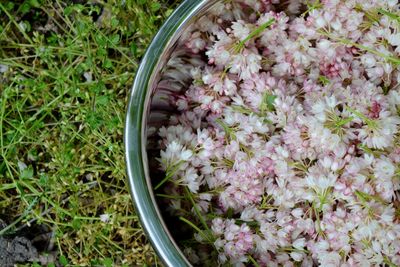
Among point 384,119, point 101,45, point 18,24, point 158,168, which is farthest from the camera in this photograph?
point 18,24

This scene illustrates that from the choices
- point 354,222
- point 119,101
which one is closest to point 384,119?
point 354,222

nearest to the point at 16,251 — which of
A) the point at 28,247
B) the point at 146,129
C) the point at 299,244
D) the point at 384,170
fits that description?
the point at 28,247

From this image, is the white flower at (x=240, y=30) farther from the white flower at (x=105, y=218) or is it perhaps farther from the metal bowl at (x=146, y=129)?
the white flower at (x=105, y=218)

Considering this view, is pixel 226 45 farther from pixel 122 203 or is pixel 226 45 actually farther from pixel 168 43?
pixel 122 203

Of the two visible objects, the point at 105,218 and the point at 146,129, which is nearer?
the point at 146,129

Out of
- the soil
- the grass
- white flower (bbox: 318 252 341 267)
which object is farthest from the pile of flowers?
the soil

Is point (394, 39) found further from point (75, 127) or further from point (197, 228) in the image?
point (75, 127)
